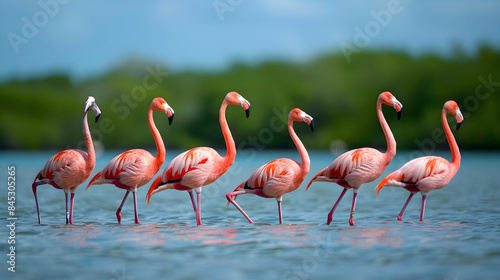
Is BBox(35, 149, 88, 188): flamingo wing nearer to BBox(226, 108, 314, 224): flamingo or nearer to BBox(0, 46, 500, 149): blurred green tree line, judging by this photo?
BBox(226, 108, 314, 224): flamingo

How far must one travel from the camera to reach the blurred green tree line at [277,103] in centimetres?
5766

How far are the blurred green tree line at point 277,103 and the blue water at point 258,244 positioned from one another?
42.2 metres

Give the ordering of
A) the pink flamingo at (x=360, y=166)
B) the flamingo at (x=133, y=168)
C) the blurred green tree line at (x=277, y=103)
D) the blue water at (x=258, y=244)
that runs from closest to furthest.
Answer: the blue water at (x=258, y=244) < the pink flamingo at (x=360, y=166) < the flamingo at (x=133, y=168) < the blurred green tree line at (x=277, y=103)

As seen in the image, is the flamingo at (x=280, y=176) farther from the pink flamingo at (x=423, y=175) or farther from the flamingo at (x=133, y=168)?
the flamingo at (x=133, y=168)

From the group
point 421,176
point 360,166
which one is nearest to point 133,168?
point 360,166

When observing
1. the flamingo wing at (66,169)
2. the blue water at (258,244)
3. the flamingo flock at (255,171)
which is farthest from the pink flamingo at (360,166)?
the flamingo wing at (66,169)

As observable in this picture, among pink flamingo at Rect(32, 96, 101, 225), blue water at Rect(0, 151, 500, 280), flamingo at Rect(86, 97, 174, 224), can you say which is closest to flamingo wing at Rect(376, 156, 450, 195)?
blue water at Rect(0, 151, 500, 280)

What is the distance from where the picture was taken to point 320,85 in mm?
74125

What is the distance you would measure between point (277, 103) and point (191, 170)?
63.5m

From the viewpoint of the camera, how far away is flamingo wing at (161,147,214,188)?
28.5 ft

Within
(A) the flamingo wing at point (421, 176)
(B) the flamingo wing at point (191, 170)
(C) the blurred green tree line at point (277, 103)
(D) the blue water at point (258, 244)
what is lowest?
(D) the blue water at point (258, 244)

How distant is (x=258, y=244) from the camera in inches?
295

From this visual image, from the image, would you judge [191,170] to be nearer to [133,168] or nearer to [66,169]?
[133,168]

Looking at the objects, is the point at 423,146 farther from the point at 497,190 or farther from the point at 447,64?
the point at 497,190
